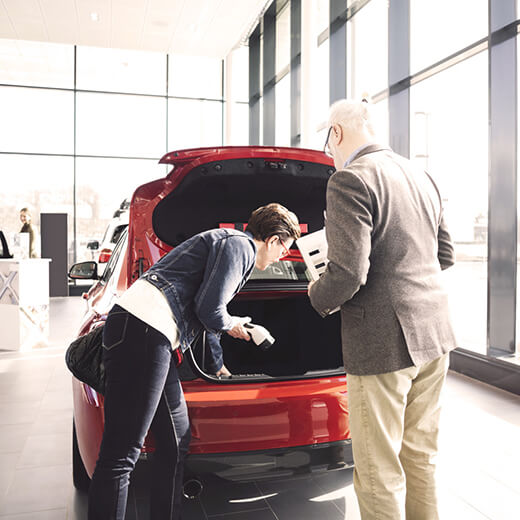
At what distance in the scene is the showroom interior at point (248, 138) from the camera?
238cm

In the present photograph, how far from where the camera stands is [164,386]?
62.4 inches

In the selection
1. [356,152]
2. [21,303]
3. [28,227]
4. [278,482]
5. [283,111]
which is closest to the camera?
[356,152]

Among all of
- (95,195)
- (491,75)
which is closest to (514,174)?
(491,75)

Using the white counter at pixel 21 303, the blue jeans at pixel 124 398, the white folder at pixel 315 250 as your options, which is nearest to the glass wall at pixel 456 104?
the white folder at pixel 315 250

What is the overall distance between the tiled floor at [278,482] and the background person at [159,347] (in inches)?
4.4

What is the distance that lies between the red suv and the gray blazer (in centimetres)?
38

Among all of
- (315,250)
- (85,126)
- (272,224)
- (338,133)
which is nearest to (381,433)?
(315,250)

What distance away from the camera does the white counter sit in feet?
16.8

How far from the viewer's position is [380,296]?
4.62 ft

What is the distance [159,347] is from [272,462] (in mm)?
535

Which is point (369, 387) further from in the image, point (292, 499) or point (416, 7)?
point (416, 7)

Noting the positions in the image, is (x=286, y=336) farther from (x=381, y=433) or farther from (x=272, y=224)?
(x=381, y=433)

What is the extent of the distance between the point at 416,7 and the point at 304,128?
2255 millimetres

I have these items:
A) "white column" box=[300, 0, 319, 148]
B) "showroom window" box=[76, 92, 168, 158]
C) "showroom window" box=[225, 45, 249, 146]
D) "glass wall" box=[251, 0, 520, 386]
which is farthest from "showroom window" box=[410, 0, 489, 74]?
"showroom window" box=[76, 92, 168, 158]
